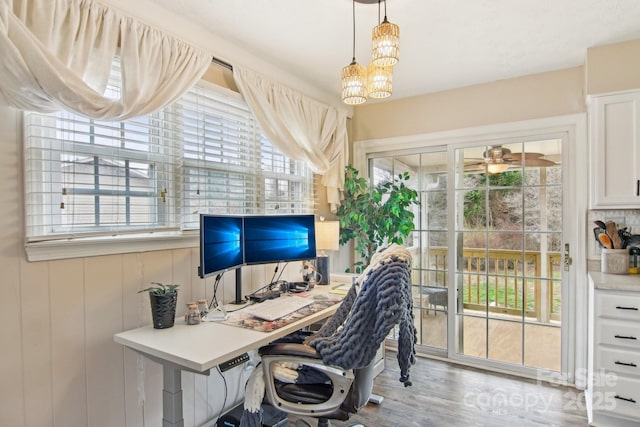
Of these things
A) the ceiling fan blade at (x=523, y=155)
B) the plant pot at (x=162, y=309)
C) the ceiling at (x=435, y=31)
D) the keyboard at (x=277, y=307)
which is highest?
the ceiling at (x=435, y=31)

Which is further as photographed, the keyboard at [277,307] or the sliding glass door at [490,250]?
the sliding glass door at [490,250]

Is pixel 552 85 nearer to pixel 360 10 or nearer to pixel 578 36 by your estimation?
pixel 578 36

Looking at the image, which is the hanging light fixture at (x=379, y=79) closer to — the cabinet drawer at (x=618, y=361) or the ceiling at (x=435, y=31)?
the ceiling at (x=435, y=31)

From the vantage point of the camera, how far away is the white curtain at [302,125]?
2.49 metres

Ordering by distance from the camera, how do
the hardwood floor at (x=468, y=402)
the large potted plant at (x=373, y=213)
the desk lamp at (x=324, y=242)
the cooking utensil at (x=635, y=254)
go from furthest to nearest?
the large potted plant at (x=373, y=213), the desk lamp at (x=324, y=242), the cooking utensil at (x=635, y=254), the hardwood floor at (x=468, y=402)

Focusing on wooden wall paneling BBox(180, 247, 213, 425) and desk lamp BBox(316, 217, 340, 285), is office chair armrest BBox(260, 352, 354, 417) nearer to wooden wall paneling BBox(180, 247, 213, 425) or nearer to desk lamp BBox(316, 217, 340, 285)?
wooden wall paneling BBox(180, 247, 213, 425)

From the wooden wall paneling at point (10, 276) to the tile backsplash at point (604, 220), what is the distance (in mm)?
3450

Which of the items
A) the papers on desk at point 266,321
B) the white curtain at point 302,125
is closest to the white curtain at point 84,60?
the white curtain at point 302,125

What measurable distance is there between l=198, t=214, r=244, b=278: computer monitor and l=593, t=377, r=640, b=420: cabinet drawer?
2.32 m

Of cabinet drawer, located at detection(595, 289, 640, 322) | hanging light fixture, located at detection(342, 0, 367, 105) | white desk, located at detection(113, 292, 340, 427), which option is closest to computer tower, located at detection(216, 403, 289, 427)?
white desk, located at detection(113, 292, 340, 427)

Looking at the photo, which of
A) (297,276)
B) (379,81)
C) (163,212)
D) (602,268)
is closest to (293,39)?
(379,81)

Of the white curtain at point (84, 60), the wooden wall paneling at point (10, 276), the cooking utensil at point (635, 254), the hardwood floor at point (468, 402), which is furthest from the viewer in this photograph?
the cooking utensil at point (635, 254)

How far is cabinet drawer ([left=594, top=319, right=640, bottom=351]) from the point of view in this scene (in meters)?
2.13

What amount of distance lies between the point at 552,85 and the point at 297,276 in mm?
2501
